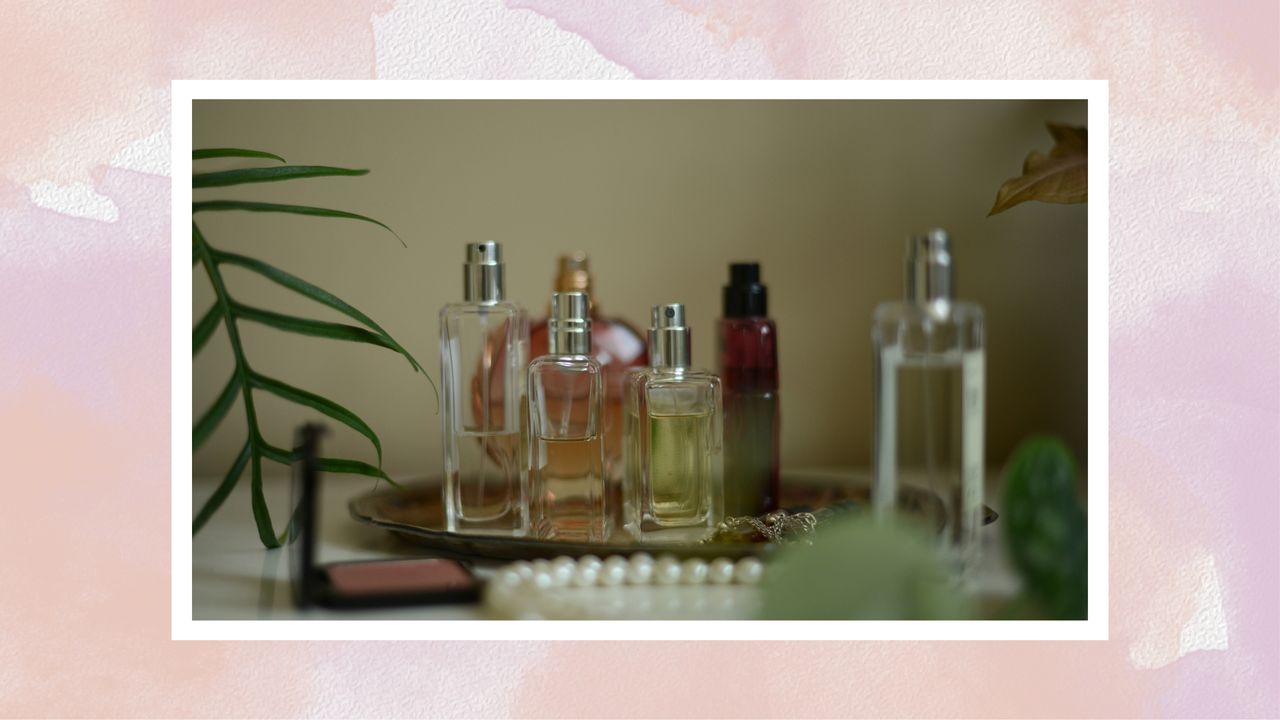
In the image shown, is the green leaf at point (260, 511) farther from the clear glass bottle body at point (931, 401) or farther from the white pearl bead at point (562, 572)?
the clear glass bottle body at point (931, 401)

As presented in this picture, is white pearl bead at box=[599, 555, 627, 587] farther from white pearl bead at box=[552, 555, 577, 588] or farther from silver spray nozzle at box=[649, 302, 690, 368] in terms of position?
silver spray nozzle at box=[649, 302, 690, 368]

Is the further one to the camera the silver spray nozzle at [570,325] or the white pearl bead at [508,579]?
the silver spray nozzle at [570,325]

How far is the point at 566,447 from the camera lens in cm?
73

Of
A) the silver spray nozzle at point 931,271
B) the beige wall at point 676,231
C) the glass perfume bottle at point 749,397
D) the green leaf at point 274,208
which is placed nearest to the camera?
the silver spray nozzle at point 931,271

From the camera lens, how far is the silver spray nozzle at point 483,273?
750 mm

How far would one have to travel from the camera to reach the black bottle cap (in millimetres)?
840

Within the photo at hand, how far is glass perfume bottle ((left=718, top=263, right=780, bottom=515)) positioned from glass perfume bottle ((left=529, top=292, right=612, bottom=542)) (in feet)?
0.35

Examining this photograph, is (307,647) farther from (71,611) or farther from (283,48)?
(283,48)

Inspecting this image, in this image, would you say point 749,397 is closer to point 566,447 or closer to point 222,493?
point 566,447

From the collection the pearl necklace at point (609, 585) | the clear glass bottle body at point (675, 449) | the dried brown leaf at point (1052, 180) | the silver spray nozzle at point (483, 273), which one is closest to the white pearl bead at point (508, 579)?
the pearl necklace at point (609, 585)

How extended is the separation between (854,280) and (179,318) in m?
0.66

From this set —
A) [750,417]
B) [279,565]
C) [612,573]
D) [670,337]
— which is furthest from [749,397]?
[279,565]

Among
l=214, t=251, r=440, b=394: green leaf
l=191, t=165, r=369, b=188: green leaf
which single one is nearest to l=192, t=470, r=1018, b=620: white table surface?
l=214, t=251, r=440, b=394: green leaf

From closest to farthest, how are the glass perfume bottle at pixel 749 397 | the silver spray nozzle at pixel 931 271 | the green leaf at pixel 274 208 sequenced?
the silver spray nozzle at pixel 931 271 → the green leaf at pixel 274 208 → the glass perfume bottle at pixel 749 397
